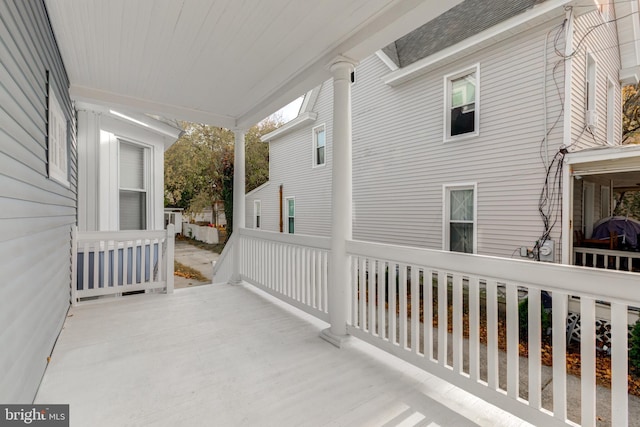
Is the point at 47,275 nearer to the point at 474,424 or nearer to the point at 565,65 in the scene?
the point at 474,424

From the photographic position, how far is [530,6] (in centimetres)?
453

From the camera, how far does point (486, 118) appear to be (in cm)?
510

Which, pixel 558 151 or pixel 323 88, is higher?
pixel 323 88

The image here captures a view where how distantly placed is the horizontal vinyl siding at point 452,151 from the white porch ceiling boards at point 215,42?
359cm

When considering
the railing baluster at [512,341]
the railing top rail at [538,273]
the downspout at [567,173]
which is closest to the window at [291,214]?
the downspout at [567,173]

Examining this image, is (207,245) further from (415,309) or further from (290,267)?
(415,309)

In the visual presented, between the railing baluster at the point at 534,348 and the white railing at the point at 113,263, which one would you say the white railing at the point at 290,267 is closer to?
the white railing at the point at 113,263

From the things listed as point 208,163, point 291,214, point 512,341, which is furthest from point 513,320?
point 208,163

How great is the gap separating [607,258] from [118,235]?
6.96 m

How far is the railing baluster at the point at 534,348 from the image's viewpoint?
144 cm

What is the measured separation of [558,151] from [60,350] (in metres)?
6.24

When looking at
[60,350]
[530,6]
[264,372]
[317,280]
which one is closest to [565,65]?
[530,6]

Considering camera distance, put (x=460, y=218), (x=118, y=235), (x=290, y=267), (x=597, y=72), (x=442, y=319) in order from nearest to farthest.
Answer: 1. (x=442, y=319)
2. (x=290, y=267)
3. (x=118, y=235)
4. (x=597, y=72)
5. (x=460, y=218)

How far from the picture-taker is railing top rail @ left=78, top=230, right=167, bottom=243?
11.6 ft
